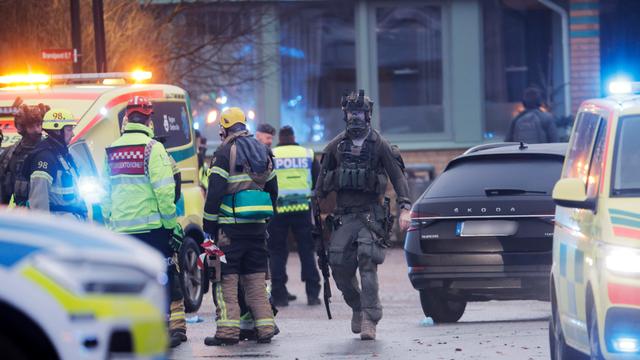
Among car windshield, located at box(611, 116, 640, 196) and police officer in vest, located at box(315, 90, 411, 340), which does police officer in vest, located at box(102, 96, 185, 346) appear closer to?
police officer in vest, located at box(315, 90, 411, 340)

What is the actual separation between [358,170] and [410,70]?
49.4 feet

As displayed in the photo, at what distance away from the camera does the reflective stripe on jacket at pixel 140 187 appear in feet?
35.7

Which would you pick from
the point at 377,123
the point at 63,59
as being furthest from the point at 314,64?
the point at 63,59

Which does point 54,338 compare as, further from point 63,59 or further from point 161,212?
point 63,59

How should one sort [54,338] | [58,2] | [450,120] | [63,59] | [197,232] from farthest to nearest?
[450,120] < [58,2] < [63,59] < [197,232] < [54,338]

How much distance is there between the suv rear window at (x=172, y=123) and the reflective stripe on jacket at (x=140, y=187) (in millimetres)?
4024

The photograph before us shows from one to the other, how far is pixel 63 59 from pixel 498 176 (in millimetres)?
6352

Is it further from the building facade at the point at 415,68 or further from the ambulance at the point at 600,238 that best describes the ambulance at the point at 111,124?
the building facade at the point at 415,68

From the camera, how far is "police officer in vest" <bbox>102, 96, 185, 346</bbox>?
10867mm

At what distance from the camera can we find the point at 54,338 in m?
4.85

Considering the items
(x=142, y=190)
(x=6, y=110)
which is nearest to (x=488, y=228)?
(x=142, y=190)

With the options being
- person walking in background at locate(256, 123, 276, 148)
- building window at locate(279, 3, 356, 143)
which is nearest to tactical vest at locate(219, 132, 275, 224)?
person walking in background at locate(256, 123, 276, 148)

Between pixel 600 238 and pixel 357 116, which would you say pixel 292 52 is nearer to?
pixel 357 116

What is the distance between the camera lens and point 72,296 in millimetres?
4863
